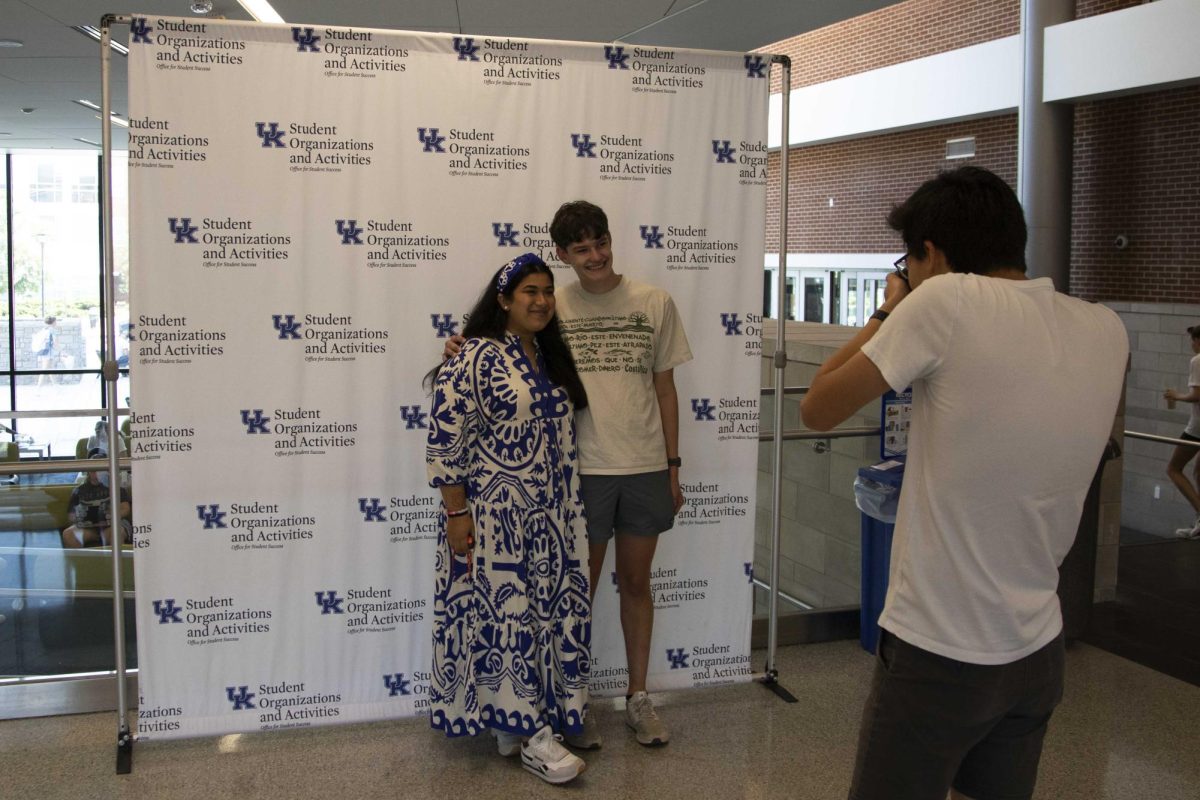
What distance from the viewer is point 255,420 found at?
3.20m

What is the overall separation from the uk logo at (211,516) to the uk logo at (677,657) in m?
1.60

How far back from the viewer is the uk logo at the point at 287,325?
3.19 metres

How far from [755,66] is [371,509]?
2.01 m

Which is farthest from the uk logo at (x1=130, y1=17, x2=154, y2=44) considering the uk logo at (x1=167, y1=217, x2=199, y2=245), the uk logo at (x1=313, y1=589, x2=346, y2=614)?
the uk logo at (x1=313, y1=589, x2=346, y2=614)

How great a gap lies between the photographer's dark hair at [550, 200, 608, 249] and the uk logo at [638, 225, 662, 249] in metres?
0.40

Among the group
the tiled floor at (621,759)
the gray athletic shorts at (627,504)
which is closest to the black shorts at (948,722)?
the tiled floor at (621,759)

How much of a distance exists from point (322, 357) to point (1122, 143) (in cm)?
974

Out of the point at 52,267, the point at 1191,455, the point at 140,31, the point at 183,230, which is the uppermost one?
the point at 52,267

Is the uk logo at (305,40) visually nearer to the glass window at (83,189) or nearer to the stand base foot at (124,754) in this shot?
the stand base foot at (124,754)

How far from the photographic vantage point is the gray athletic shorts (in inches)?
125

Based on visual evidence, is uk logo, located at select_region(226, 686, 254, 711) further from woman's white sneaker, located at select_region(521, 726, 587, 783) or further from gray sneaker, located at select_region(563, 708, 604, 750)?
gray sneaker, located at select_region(563, 708, 604, 750)

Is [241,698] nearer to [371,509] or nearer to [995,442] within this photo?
[371,509]

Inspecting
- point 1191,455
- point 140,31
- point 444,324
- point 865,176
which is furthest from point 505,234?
point 865,176

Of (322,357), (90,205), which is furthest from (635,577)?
(90,205)
